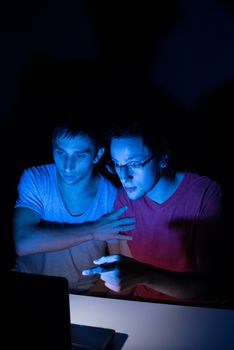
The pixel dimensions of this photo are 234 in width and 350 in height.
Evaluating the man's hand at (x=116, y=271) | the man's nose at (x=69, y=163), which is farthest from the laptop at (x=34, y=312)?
the man's nose at (x=69, y=163)

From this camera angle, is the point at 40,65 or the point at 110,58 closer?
the point at 110,58

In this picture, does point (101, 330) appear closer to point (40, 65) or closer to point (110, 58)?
point (110, 58)

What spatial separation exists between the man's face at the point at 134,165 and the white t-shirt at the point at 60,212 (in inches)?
5.9

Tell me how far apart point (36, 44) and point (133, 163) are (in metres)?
0.82

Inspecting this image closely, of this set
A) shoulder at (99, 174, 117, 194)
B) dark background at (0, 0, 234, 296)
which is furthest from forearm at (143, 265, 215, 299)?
shoulder at (99, 174, 117, 194)

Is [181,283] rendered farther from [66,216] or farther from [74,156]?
[74,156]

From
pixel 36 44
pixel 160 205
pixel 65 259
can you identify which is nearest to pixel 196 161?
pixel 160 205

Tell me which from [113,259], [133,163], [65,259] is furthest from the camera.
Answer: [65,259]

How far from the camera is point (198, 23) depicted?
1.66 meters

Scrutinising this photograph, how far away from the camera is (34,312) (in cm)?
85

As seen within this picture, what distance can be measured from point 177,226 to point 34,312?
0.98 metres

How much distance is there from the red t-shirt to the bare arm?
60mm

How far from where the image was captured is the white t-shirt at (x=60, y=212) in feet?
6.01

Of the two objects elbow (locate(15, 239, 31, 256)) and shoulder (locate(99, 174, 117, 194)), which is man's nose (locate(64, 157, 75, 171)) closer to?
shoulder (locate(99, 174, 117, 194))
